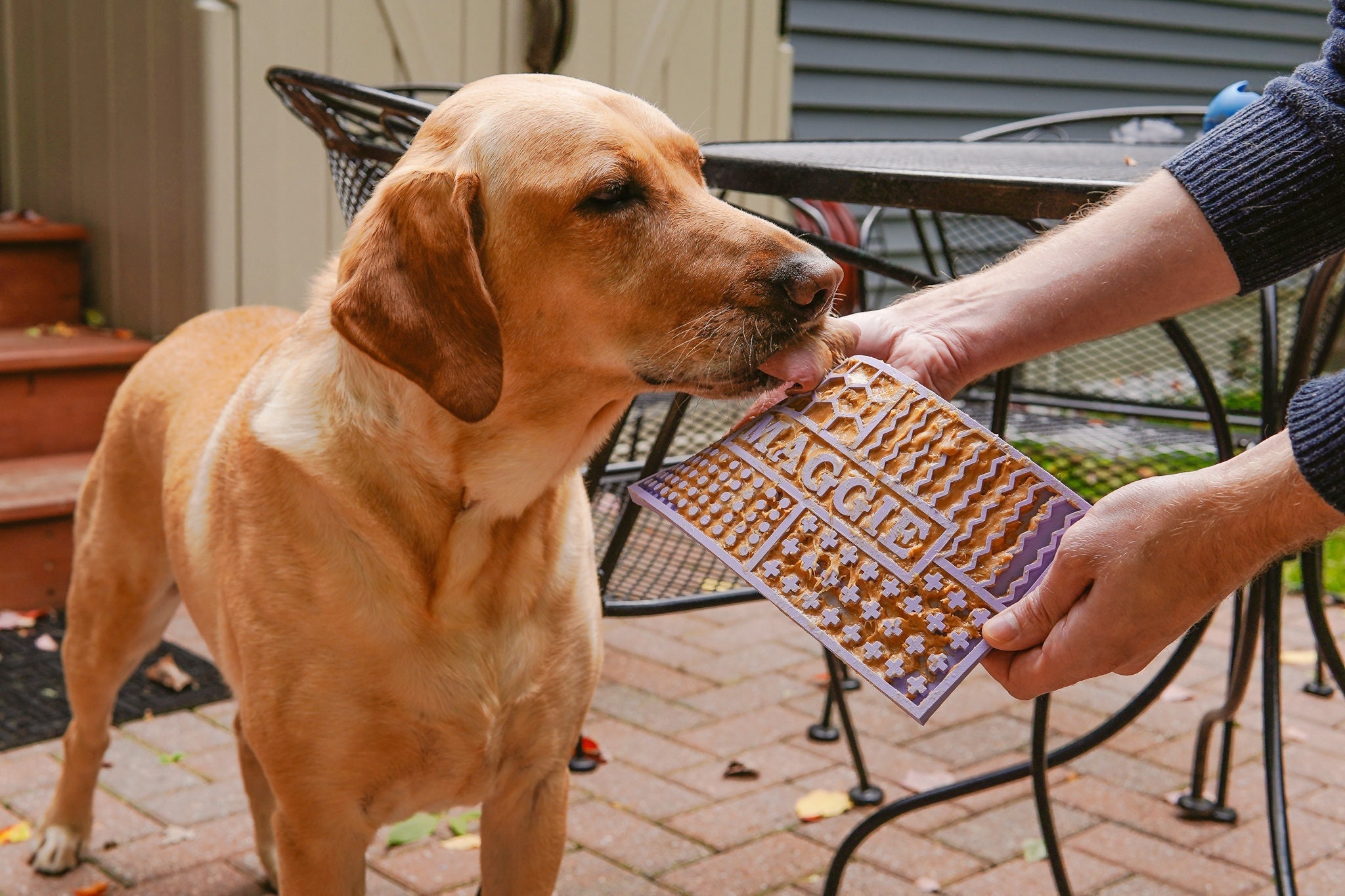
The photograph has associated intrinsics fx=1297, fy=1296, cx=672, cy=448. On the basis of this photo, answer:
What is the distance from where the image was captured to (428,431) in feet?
6.24

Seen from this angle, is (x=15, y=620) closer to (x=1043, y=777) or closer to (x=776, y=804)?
(x=776, y=804)

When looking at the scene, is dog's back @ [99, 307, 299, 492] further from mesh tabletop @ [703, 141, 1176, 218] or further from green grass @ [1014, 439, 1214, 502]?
green grass @ [1014, 439, 1214, 502]

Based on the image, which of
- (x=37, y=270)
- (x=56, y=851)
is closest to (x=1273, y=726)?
(x=56, y=851)

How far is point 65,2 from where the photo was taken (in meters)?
5.04

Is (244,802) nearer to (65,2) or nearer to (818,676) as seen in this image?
(818,676)

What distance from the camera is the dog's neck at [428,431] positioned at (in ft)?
6.24

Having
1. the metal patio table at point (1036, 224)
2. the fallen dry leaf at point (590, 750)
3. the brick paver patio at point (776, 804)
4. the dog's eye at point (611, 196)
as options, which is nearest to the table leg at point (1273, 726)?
the metal patio table at point (1036, 224)

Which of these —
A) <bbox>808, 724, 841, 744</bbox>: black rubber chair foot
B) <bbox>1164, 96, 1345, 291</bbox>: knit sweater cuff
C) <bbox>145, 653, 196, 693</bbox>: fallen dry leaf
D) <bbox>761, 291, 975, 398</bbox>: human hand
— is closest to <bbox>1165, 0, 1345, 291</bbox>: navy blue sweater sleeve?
<bbox>1164, 96, 1345, 291</bbox>: knit sweater cuff

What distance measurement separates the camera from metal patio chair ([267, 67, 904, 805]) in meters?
2.46

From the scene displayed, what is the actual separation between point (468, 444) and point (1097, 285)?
95cm

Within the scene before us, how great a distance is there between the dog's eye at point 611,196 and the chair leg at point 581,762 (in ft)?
5.69

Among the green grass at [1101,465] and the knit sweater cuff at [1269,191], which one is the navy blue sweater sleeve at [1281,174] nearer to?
the knit sweater cuff at [1269,191]

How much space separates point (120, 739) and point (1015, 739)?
7.71 ft

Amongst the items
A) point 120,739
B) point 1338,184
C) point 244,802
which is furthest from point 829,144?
point 120,739
